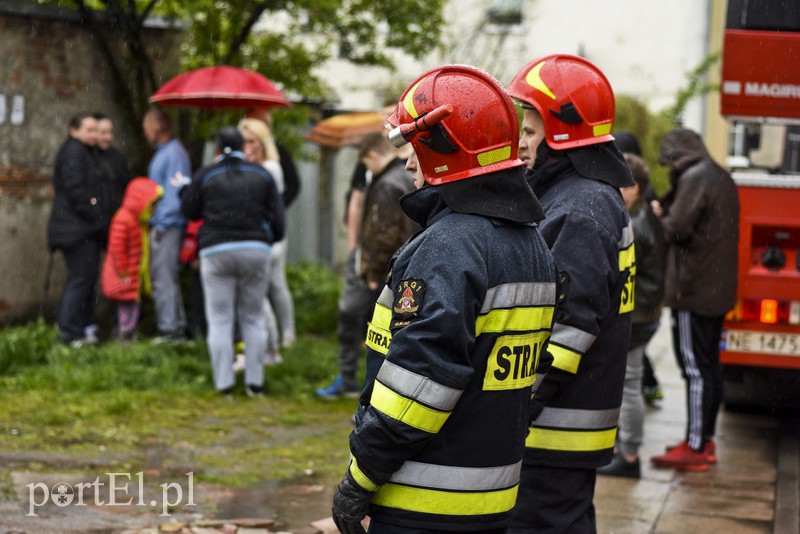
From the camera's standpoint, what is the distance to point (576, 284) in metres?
3.95

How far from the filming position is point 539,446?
4.01m

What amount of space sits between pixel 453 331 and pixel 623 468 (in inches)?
169

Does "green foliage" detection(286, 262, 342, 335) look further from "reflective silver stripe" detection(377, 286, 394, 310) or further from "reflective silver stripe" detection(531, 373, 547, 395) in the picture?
"reflective silver stripe" detection(377, 286, 394, 310)

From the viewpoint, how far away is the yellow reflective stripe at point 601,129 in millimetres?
4312

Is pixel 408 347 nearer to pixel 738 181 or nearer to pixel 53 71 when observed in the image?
pixel 738 181

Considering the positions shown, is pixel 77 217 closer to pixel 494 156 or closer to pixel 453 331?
pixel 494 156

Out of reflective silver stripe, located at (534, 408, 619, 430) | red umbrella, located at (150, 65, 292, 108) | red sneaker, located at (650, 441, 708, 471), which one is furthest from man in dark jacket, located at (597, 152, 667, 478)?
red umbrella, located at (150, 65, 292, 108)

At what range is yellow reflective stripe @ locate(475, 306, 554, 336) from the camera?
10.2ft

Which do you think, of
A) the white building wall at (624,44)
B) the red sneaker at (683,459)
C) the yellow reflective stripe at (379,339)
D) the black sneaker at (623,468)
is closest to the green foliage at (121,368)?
the black sneaker at (623,468)

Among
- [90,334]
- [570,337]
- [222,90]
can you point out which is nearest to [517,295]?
[570,337]

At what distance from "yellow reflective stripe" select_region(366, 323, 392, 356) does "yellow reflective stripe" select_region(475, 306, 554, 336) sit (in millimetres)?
253

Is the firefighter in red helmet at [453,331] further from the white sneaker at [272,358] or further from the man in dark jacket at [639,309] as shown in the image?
the white sneaker at [272,358]

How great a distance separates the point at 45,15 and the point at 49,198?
5.31ft

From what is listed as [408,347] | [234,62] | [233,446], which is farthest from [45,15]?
[408,347]
